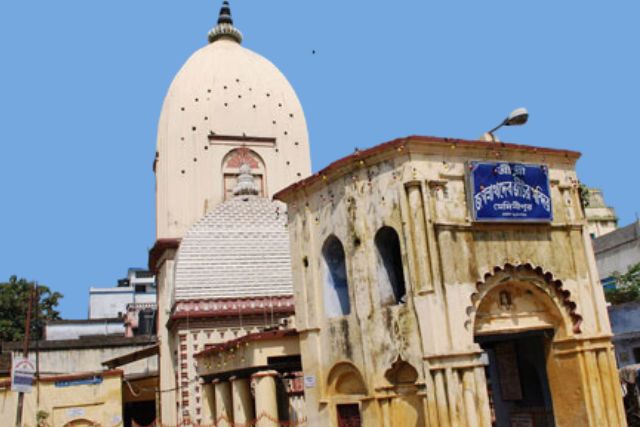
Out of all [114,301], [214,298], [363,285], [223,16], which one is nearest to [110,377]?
[214,298]

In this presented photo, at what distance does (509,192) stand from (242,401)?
10.8 meters

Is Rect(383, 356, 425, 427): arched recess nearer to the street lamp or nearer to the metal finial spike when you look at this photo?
the street lamp

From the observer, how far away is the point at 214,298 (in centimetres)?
2744

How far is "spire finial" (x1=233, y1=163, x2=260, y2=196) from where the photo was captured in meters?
32.1

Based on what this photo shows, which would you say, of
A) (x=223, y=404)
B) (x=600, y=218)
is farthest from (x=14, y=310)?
(x=600, y=218)

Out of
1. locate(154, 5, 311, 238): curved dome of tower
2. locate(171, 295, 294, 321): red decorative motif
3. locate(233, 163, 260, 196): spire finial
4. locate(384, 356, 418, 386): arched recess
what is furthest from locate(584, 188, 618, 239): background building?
locate(384, 356, 418, 386): arched recess

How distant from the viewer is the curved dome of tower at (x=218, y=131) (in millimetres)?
33344

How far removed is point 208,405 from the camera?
24.6m

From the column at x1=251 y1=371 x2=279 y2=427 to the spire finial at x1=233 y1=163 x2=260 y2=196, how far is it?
13.3 m

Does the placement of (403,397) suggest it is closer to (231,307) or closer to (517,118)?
(517,118)

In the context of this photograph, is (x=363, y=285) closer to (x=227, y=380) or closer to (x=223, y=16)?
(x=227, y=380)

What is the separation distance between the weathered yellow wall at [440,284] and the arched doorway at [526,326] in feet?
0.14

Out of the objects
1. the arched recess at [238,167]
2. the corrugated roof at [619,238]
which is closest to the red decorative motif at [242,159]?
the arched recess at [238,167]

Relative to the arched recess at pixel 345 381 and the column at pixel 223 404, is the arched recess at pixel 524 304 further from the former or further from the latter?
the column at pixel 223 404
